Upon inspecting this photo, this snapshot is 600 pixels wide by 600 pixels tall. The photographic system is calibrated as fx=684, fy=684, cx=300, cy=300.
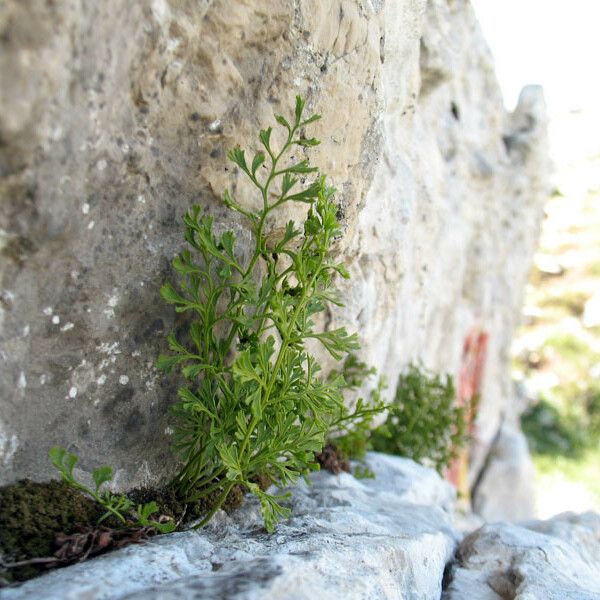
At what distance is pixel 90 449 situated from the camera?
1924 millimetres

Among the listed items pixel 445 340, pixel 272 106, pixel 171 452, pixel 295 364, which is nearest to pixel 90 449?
pixel 171 452

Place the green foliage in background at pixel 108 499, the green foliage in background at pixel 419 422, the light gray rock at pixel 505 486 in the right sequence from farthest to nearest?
the light gray rock at pixel 505 486 < the green foliage in background at pixel 419 422 < the green foliage in background at pixel 108 499

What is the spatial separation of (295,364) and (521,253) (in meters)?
6.21

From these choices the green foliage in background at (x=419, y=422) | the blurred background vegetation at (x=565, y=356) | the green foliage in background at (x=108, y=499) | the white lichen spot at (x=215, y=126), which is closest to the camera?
the green foliage in background at (x=108, y=499)

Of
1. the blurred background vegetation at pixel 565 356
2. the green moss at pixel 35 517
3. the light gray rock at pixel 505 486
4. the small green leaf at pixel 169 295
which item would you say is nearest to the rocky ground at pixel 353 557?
the green moss at pixel 35 517

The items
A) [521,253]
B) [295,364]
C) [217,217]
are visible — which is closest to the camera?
[295,364]

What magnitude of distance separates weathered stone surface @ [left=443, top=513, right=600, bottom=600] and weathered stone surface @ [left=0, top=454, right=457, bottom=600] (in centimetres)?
8

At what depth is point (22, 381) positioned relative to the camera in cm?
176

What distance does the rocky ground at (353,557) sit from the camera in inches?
62.1

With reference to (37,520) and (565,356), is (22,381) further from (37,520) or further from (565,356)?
(565,356)

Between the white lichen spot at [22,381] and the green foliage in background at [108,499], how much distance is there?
18 cm

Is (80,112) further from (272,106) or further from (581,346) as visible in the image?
(581,346)

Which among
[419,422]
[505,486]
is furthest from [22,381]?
[505,486]

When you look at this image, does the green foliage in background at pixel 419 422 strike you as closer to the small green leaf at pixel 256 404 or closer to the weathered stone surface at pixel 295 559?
the weathered stone surface at pixel 295 559
